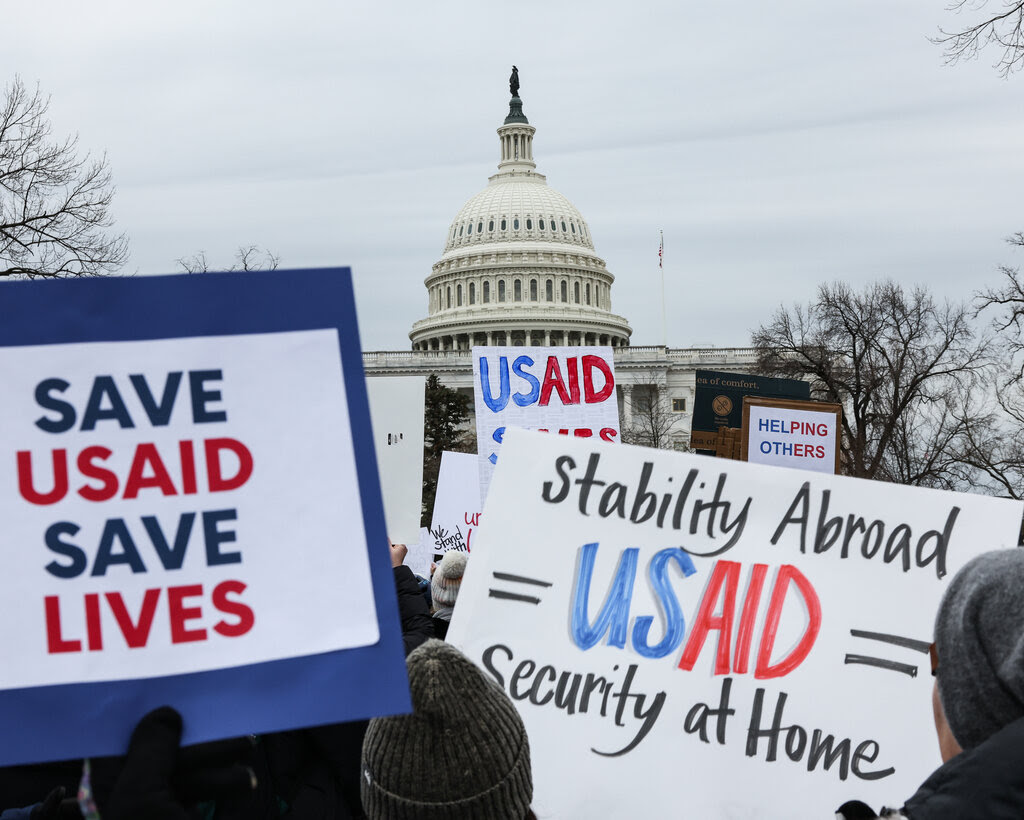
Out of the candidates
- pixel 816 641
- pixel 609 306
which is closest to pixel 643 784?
pixel 816 641

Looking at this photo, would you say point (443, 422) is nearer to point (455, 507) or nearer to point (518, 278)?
point (455, 507)

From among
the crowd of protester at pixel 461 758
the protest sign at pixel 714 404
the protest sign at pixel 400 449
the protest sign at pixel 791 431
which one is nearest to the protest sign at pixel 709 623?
the crowd of protester at pixel 461 758

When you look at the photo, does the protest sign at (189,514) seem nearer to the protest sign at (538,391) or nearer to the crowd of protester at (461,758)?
the crowd of protester at (461,758)

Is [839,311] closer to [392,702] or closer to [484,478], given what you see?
[484,478]

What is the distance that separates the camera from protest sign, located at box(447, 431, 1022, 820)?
3211mm

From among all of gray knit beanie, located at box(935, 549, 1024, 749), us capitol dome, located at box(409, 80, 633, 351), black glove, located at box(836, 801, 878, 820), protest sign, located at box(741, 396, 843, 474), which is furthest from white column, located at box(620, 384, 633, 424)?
gray knit beanie, located at box(935, 549, 1024, 749)

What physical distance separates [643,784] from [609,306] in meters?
111

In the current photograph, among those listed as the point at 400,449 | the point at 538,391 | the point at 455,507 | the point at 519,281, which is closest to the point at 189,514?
the point at 400,449

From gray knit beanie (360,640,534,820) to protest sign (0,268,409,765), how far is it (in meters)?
0.31

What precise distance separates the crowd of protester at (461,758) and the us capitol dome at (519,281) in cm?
10072

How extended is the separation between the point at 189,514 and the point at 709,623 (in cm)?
175

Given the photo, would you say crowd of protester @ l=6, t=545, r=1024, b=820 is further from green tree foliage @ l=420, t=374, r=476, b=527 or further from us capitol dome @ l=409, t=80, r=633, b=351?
us capitol dome @ l=409, t=80, r=633, b=351

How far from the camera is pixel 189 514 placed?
198 cm

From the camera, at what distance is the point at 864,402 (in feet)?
113
